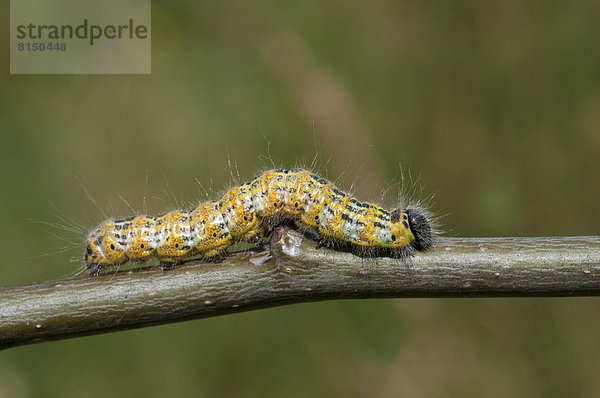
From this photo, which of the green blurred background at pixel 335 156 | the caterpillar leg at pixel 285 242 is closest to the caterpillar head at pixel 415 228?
the caterpillar leg at pixel 285 242

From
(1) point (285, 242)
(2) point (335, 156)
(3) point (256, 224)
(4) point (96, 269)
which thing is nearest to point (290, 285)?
(1) point (285, 242)

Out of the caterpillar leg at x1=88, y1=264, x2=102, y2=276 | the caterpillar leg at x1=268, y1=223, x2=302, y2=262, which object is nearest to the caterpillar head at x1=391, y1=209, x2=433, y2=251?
the caterpillar leg at x1=268, y1=223, x2=302, y2=262

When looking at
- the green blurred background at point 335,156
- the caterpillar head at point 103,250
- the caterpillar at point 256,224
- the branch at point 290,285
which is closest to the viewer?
the branch at point 290,285

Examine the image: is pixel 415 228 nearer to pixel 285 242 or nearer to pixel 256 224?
pixel 285 242

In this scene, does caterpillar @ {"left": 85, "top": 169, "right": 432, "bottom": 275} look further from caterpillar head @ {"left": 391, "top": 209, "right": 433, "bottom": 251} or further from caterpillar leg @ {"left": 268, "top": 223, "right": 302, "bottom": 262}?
caterpillar leg @ {"left": 268, "top": 223, "right": 302, "bottom": 262}

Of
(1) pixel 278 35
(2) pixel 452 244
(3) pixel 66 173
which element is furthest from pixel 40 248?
(2) pixel 452 244

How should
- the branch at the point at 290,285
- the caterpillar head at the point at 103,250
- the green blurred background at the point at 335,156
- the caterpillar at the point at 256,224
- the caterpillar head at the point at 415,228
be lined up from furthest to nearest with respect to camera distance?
the green blurred background at the point at 335,156
the caterpillar head at the point at 103,250
the caterpillar at the point at 256,224
the caterpillar head at the point at 415,228
the branch at the point at 290,285

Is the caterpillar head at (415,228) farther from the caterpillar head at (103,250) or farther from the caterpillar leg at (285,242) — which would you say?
the caterpillar head at (103,250)
